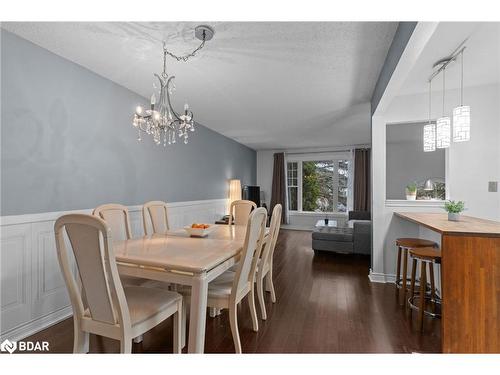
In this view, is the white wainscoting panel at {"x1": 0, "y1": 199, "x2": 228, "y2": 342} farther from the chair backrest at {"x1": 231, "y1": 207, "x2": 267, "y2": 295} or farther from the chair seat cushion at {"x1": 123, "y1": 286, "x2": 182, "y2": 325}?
the chair backrest at {"x1": 231, "y1": 207, "x2": 267, "y2": 295}

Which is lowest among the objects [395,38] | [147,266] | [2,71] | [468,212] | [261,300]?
[261,300]

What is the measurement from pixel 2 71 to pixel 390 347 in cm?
361

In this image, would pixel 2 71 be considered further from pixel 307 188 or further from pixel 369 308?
pixel 307 188

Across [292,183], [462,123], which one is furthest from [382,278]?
[292,183]

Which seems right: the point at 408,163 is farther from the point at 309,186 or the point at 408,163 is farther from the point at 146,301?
the point at 146,301

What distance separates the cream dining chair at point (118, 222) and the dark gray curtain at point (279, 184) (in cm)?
534

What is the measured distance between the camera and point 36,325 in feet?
6.77

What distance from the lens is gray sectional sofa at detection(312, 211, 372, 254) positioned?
13.9 feet

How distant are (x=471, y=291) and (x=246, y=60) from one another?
2.54 meters

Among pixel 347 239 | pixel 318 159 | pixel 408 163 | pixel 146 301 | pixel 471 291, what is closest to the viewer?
pixel 146 301

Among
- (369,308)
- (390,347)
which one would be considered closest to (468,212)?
(369,308)

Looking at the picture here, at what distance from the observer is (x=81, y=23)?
186 cm

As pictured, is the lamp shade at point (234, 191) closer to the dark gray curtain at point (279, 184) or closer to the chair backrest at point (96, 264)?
the dark gray curtain at point (279, 184)

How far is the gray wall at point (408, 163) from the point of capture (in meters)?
6.14
